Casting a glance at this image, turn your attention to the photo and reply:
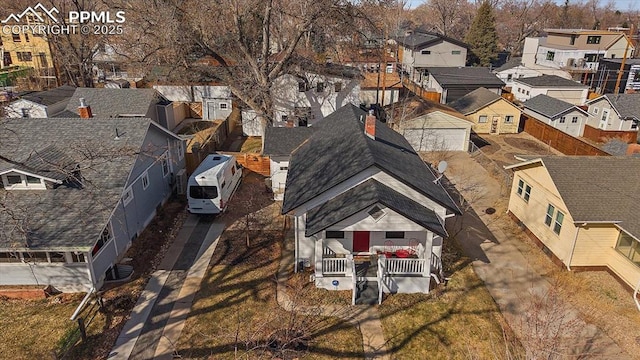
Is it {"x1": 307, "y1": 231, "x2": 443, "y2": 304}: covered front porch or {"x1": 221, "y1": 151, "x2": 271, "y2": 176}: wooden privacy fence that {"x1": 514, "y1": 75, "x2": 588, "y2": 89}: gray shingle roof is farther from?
{"x1": 307, "y1": 231, "x2": 443, "y2": 304}: covered front porch

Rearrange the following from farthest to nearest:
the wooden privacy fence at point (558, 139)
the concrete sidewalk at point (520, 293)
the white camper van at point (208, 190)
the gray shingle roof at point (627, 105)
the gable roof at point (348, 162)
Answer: the gray shingle roof at point (627, 105)
the wooden privacy fence at point (558, 139)
the white camper van at point (208, 190)
the gable roof at point (348, 162)
the concrete sidewalk at point (520, 293)

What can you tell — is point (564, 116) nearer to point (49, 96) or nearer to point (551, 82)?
point (551, 82)

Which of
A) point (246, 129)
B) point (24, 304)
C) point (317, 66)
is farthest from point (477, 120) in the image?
point (24, 304)

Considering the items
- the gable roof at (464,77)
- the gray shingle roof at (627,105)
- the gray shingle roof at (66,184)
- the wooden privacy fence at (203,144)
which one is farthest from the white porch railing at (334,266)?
the gable roof at (464,77)

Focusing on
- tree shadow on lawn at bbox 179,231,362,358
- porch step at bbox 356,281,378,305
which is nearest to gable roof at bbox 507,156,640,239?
porch step at bbox 356,281,378,305

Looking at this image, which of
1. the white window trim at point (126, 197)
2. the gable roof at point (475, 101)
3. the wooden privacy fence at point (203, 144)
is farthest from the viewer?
the gable roof at point (475, 101)

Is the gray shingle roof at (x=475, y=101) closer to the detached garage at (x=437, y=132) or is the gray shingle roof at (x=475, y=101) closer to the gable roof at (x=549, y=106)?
the gable roof at (x=549, y=106)
